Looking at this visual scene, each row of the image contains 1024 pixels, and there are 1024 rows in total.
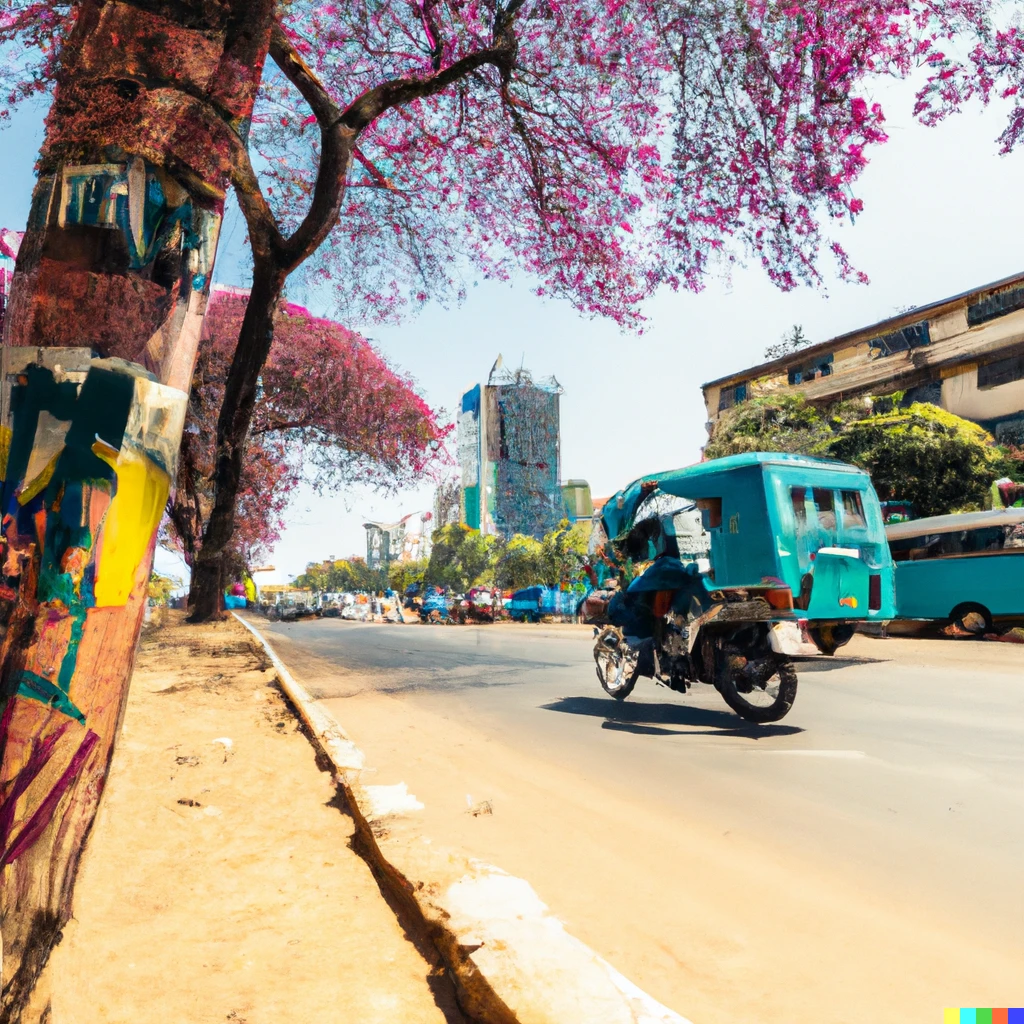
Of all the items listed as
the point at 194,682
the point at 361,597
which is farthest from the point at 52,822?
the point at 361,597

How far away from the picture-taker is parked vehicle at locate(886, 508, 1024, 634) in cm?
1412

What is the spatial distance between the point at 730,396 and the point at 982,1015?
3760 centimetres

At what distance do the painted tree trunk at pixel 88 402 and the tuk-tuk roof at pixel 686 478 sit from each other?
6.48 metres

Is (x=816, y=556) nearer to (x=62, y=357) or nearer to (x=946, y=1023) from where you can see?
(x=946, y=1023)

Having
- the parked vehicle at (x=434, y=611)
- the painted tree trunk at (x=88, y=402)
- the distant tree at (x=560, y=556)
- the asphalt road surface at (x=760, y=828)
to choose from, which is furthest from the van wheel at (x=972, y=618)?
the distant tree at (x=560, y=556)

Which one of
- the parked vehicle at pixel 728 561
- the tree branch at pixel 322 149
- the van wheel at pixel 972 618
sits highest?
the tree branch at pixel 322 149

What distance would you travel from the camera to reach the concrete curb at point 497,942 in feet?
6.76

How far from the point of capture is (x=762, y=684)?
22.5 feet

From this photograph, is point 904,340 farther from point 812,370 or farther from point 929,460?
point 929,460

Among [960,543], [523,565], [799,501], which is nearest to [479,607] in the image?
[523,565]

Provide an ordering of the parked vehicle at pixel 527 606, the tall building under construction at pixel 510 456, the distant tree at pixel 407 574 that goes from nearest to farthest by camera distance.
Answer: the parked vehicle at pixel 527 606, the distant tree at pixel 407 574, the tall building under construction at pixel 510 456

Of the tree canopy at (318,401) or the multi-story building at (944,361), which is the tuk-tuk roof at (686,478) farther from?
the multi-story building at (944,361)

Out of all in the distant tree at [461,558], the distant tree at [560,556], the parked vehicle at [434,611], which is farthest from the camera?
the distant tree at [461,558]

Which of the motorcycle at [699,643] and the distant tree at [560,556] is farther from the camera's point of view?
the distant tree at [560,556]
